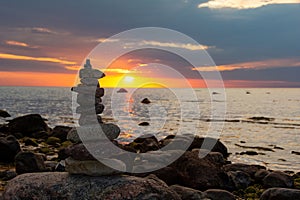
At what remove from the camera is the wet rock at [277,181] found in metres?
20.8

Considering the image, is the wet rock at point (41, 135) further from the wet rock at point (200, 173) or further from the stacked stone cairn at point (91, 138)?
the stacked stone cairn at point (91, 138)

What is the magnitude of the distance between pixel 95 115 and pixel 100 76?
1.52 meters

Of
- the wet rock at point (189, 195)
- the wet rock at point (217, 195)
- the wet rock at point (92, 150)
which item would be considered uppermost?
the wet rock at point (92, 150)

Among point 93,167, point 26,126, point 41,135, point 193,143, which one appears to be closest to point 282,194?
point 93,167

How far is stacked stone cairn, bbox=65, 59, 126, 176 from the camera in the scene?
1270 cm

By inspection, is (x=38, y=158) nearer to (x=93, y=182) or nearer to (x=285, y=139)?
(x=93, y=182)

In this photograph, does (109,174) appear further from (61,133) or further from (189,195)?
(61,133)

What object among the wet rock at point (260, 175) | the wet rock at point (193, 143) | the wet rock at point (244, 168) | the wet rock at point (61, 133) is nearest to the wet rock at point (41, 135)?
the wet rock at point (61, 133)

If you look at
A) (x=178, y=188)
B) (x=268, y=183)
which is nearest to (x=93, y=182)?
(x=178, y=188)

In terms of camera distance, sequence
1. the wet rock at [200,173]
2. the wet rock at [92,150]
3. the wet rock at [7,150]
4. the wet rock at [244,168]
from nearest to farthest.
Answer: the wet rock at [92,150], the wet rock at [200,173], the wet rock at [244,168], the wet rock at [7,150]

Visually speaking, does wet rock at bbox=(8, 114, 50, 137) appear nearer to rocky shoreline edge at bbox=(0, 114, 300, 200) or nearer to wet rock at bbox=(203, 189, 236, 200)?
rocky shoreline edge at bbox=(0, 114, 300, 200)

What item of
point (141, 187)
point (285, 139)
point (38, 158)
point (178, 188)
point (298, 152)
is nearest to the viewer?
point (141, 187)

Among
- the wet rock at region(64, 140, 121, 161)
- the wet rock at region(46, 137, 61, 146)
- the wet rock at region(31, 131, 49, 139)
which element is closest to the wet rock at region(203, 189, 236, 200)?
the wet rock at region(64, 140, 121, 161)

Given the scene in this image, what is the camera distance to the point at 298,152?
1435 inches
